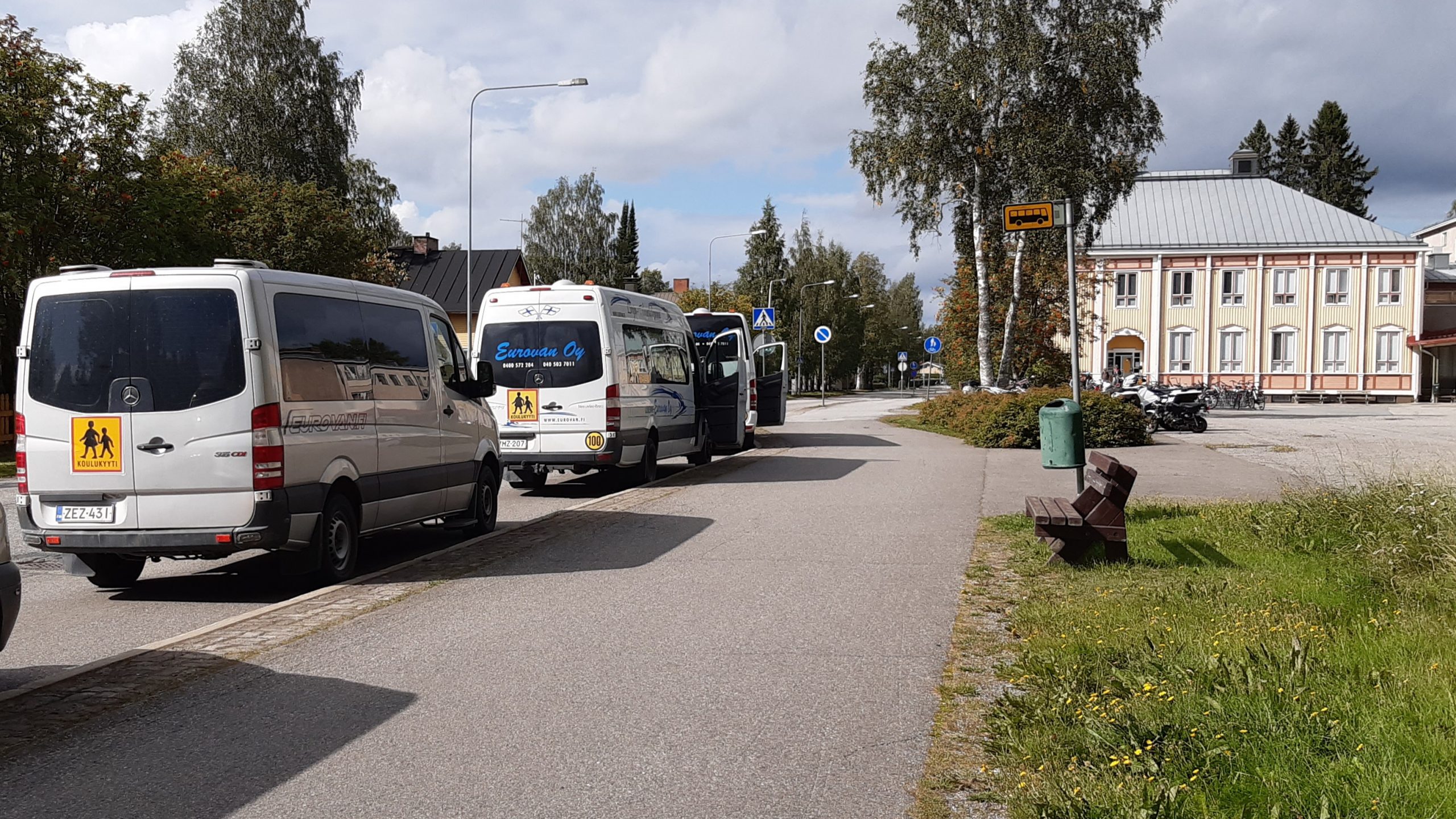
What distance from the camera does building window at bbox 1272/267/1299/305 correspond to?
61.9 metres

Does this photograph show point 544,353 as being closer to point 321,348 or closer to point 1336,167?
point 321,348

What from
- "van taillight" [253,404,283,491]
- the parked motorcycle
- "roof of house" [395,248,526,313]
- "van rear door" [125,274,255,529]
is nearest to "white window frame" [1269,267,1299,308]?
the parked motorcycle

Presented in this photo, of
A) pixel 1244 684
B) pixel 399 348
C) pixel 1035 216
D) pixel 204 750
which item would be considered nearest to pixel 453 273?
pixel 399 348

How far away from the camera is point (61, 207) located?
26828mm

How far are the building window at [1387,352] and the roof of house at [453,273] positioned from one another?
45452mm

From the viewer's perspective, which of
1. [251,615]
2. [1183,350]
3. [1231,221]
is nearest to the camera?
[251,615]

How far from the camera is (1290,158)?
86.4 metres

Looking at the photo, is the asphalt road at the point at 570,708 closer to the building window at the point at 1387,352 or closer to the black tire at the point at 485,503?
the black tire at the point at 485,503

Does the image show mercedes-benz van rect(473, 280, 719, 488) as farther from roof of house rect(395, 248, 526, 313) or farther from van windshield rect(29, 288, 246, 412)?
roof of house rect(395, 248, 526, 313)

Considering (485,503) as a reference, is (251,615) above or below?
below

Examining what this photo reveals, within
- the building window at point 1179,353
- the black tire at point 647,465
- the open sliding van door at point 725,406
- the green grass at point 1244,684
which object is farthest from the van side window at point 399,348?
the building window at point 1179,353

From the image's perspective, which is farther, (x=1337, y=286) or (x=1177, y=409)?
(x=1337, y=286)

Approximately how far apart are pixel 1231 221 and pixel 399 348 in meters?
62.7

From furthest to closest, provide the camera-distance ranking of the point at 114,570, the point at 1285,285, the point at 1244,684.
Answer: the point at 1285,285 < the point at 114,570 < the point at 1244,684
